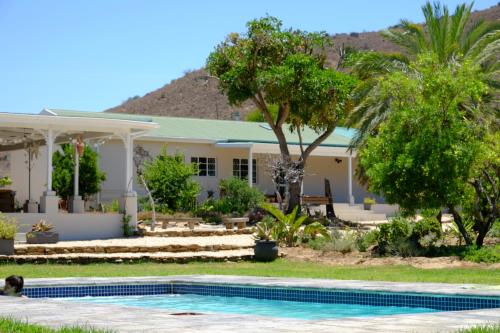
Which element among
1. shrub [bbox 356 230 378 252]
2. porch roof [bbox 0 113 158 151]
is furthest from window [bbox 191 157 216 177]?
shrub [bbox 356 230 378 252]

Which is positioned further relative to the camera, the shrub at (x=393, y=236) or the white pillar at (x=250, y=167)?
the white pillar at (x=250, y=167)

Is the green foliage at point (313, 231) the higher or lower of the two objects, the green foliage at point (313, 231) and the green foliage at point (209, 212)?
the lower

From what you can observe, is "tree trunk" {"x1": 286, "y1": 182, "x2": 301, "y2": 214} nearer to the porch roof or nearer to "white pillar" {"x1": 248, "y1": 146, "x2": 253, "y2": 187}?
"white pillar" {"x1": 248, "y1": 146, "x2": 253, "y2": 187}

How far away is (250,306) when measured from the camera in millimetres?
13914

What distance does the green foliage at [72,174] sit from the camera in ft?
99.7

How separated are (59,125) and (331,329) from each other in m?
18.9

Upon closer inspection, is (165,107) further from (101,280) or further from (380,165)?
(101,280)

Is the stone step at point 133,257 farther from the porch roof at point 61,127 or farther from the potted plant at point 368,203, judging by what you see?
the potted plant at point 368,203

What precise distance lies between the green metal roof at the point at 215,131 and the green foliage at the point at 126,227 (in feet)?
26.7

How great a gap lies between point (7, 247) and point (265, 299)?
8967 mm

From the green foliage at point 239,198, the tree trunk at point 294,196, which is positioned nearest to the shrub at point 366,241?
the tree trunk at point 294,196

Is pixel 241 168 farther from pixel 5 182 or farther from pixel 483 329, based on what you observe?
pixel 483 329

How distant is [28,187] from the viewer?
30.0 metres

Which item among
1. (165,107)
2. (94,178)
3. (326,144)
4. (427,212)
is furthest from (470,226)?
(165,107)
